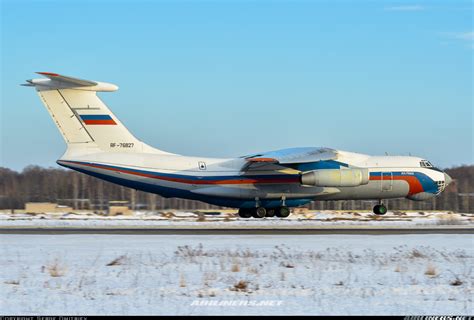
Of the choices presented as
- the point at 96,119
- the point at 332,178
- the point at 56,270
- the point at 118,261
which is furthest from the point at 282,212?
the point at 56,270

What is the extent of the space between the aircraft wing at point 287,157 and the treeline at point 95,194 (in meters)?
13.3

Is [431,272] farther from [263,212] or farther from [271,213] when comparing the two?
[271,213]

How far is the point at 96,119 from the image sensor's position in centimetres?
2680

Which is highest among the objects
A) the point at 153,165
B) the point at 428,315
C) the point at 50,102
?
the point at 50,102

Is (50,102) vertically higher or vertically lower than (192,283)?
higher

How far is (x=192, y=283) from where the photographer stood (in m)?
11.7

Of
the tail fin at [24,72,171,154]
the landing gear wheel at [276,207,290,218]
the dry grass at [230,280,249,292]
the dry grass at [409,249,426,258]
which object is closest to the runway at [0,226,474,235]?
the tail fin at [24,72,171,154]

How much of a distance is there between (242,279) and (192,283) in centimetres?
91

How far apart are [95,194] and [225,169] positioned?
95.5 feet

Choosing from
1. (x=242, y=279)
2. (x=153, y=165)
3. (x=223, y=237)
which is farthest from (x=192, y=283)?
(x=153, y=165)

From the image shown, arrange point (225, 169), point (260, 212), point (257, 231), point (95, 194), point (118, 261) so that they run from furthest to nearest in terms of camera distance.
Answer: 1. point (95, 194)
2. point (260, 212)
3. point (225, 169)
4. point (257, 231)
5. point (118, 261)

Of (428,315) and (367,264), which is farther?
(367,264)

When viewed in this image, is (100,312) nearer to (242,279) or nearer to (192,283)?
(192,283)

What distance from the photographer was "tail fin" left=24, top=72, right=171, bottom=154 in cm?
2639
